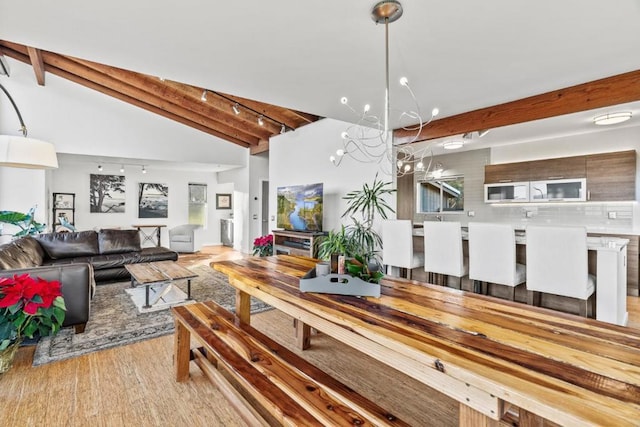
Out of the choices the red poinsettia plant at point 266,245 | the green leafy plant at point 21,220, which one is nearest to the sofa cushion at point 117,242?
the green leafy plant at point 21,220

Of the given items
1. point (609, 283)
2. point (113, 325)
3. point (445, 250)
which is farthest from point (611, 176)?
point (113, 325)

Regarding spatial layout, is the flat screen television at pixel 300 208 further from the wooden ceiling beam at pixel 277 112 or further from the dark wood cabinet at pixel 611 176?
the dark wood cabinet at pixel 611 176

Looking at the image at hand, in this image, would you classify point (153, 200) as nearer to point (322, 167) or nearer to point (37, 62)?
point (37, 62)

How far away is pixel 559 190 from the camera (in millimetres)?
4980

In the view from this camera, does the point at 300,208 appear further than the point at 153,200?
No

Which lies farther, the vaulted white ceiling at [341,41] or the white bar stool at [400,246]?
the white bar stool at [400,246]

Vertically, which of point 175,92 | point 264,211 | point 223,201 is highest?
point 175,92

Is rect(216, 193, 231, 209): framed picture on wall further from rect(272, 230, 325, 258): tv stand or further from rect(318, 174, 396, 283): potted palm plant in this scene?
rect(318, 174, 396, 283): potted palm plant

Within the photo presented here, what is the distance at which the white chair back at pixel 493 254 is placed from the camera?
9.86 ft

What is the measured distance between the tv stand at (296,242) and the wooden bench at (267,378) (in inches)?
125

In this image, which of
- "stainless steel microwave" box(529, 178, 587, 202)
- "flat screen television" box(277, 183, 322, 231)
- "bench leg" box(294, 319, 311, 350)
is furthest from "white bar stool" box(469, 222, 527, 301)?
"flat screen television" box(277, 183, 322, 231)

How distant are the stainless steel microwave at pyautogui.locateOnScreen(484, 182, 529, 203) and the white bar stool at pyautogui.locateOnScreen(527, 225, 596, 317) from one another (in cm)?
277

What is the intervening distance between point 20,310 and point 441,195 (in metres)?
6.66

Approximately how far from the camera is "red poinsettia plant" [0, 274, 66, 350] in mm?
2160
